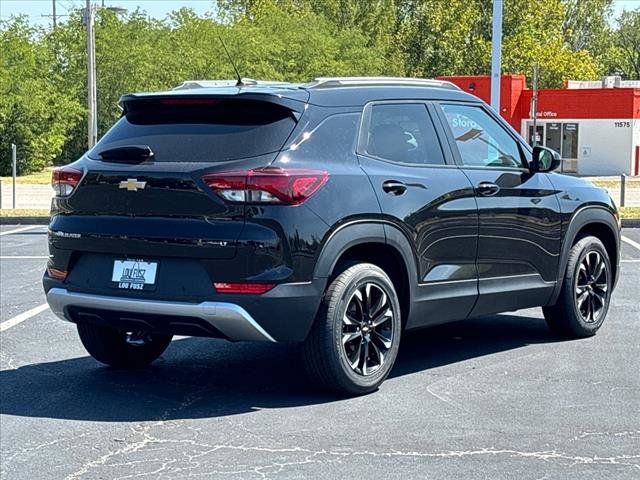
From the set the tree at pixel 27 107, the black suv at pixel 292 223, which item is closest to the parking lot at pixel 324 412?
the black suv at pixel 292 223

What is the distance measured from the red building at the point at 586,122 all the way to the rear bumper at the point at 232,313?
45641mm

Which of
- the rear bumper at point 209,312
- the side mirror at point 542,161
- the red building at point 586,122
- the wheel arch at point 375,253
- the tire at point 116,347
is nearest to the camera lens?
the rear bumper at point 209,312

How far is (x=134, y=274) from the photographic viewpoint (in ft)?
21.0

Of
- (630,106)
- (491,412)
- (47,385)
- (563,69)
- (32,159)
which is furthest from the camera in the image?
(563,69)

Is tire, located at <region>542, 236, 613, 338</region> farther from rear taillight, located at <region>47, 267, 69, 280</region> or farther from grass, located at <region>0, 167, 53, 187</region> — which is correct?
grass, located at <region>0, 167, 53, 187</region>

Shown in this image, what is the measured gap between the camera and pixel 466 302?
7.36 metres

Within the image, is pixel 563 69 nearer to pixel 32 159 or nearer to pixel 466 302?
pixel 32 159

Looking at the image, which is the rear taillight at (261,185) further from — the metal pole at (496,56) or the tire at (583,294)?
the metal pole at (496,56)

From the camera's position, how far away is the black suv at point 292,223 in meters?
6.15

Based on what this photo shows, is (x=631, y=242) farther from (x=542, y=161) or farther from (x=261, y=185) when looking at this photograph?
(x=261, y=185)

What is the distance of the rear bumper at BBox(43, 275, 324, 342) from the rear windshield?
79 centimetres

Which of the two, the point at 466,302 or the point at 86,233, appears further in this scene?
the point at 466,302

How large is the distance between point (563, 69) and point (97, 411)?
222 feet

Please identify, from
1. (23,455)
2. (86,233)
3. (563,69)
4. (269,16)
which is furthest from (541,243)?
(563,69)
